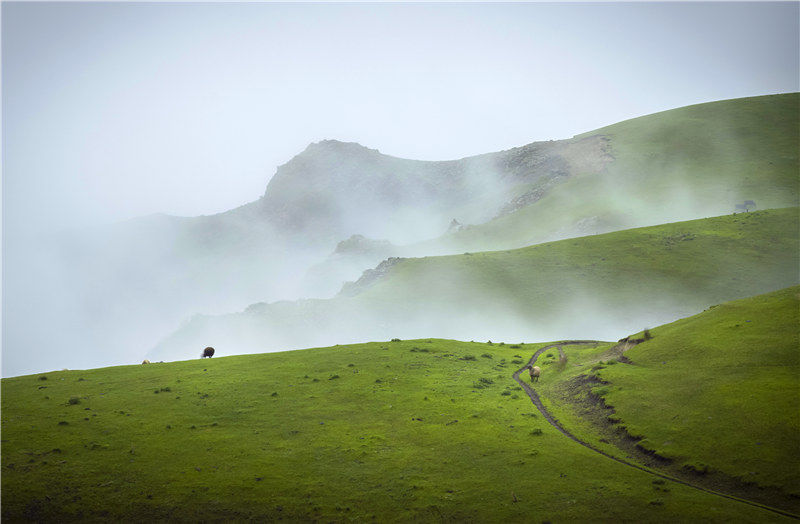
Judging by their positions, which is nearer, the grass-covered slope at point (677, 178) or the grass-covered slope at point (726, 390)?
the grass-covered slope at point (726, 390)

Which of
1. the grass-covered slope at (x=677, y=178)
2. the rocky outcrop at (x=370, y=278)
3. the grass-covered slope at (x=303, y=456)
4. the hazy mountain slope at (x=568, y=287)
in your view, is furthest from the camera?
the grass-covered slope at (x=677, y=178)

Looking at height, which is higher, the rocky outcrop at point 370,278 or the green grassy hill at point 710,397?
the rocky outcrop at point 370,278

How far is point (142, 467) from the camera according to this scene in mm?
25375

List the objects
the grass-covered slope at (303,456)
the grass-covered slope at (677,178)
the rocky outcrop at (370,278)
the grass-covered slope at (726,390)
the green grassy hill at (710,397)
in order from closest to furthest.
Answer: the grass-covered slope at (303,456) < the green grassy hill at (710,397) < the grass-covered slope at (726,390) < the rocky outcrop at (370,278) < the grass-covered slope at (677,178)

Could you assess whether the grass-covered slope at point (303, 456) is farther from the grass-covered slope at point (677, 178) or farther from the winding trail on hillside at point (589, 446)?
the grass-covered slope at point (677, 178)

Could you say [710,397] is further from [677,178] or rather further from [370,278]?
[677,178]

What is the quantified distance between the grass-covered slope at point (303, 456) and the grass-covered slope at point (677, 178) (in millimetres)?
119547

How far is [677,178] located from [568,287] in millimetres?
82587

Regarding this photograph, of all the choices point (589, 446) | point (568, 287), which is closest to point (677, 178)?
point (568, 287)

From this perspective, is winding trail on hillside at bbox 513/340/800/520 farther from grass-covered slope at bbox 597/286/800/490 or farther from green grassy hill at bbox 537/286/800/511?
grass-covered slope at bbox 597/286/800/490

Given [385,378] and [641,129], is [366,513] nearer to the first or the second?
[385,378]

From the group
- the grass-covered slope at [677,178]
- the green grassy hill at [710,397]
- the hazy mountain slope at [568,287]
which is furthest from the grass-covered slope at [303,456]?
the grass-covered slope at [677,178]

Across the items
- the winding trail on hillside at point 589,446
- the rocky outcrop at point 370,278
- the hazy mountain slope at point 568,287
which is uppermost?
the rocky outcrop at point 370,278

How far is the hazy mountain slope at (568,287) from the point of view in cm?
8588
